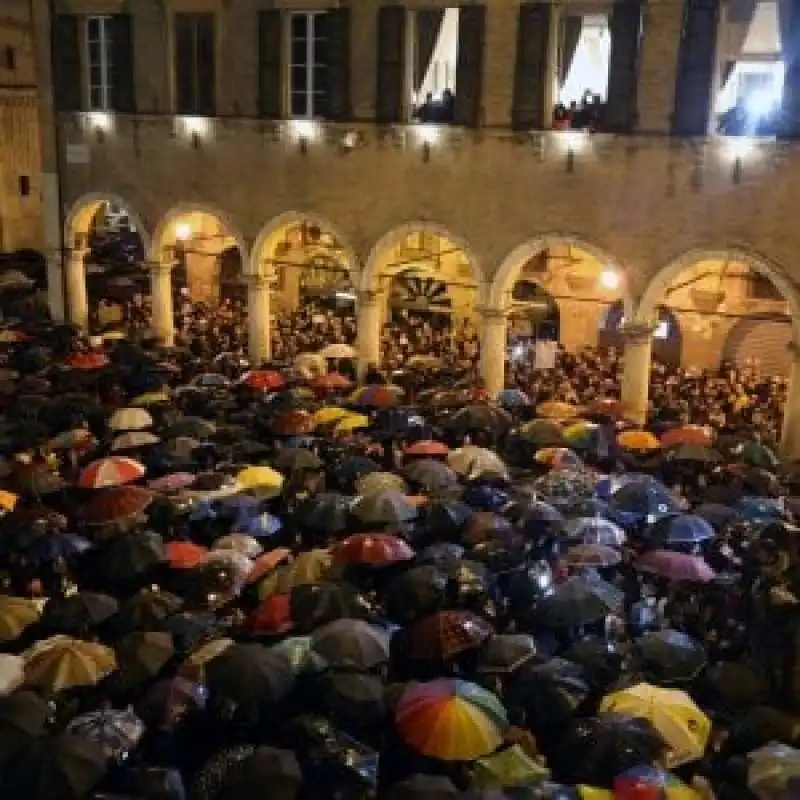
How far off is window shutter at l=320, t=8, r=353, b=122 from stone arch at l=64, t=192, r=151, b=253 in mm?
6218

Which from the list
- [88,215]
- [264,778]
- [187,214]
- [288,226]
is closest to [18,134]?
[88,215]

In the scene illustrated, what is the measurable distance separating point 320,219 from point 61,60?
8.01 metres

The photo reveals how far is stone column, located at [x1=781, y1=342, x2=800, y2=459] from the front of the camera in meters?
18.9

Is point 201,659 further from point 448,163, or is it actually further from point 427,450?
point 448,163

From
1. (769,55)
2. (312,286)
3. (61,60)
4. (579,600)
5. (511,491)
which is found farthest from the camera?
(312,286)

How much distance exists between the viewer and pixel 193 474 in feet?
54.0

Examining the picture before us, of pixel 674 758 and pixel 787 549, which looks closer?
pixel 674 758

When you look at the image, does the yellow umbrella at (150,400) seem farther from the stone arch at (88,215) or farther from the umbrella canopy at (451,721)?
the umbrella canopy at (451,721)

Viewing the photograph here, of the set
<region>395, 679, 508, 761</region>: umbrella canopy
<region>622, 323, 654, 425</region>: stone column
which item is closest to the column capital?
<region>622, 323, 654, 425</region>: stone column

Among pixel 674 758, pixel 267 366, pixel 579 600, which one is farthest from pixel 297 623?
pixel 267 366

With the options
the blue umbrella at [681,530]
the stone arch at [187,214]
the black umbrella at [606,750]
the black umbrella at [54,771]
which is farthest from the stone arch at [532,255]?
the black umbrella at [54,771]

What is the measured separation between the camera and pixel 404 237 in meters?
22.6

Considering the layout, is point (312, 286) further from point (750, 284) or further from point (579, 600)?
point (579, 600)

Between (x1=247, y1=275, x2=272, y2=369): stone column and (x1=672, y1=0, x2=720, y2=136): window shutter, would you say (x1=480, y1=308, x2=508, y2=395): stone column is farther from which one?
(x1=247, y1=275, x2=272, y2=369): stone column
